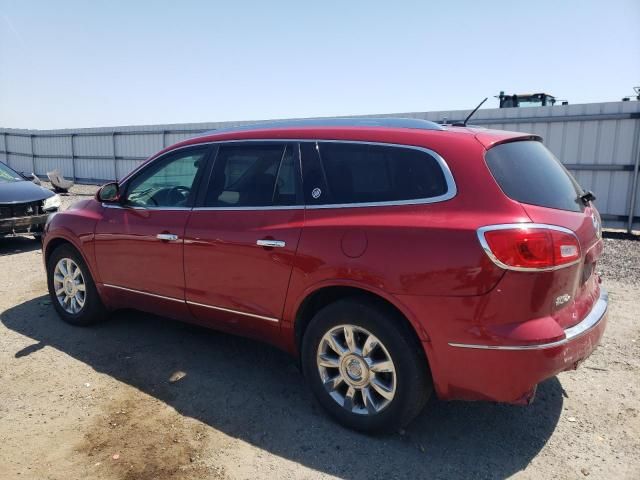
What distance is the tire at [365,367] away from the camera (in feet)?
9.46

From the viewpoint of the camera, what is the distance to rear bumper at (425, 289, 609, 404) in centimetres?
259

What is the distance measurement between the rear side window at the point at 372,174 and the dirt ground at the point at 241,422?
1.47 meters

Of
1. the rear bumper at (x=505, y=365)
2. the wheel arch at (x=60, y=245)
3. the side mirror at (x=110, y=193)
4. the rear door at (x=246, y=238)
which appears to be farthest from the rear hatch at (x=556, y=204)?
the wheel arch at (x=60, y=245)

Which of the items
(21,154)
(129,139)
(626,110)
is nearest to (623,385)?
(626,110)

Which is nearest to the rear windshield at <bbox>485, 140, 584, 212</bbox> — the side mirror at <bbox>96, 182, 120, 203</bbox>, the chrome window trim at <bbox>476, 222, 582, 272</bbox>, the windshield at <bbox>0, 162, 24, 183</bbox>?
the chrome window trim at <bbox>476, 222, 582, 272</bbox>

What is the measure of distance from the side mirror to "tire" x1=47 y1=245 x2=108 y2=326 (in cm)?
69

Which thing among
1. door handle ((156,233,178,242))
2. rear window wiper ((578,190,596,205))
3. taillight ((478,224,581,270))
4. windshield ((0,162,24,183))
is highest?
rear window wiper ((578,190,596,205))

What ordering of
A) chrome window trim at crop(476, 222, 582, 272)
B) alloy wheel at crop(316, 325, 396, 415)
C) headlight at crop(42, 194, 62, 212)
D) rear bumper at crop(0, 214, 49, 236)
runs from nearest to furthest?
chrome window trim at crop(476, 222, 582, 272) < alloy wheel at crop(316, 325, 396, 415) < rear bumper at crop(0, 214, 49, 236) < headlight at crop(42, 194, 62, 212)

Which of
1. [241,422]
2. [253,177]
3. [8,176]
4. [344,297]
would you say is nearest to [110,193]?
[253,177]

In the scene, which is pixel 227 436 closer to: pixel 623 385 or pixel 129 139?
pixel 623 385

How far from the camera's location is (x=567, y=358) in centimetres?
269

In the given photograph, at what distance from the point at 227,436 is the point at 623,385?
2881mm

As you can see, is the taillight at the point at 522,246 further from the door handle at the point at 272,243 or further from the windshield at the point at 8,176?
the windshield at the point at 8,176

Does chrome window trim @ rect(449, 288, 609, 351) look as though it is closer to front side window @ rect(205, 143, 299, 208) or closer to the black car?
front side window @ rect(205, 143, 299, 208)
